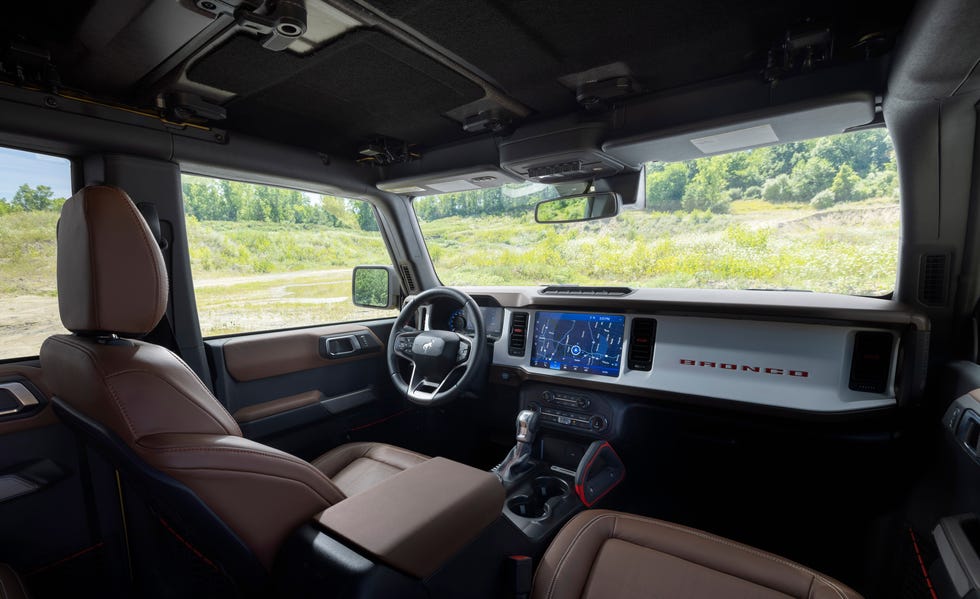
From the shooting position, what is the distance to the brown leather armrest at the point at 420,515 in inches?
39.7

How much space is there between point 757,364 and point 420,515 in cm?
182

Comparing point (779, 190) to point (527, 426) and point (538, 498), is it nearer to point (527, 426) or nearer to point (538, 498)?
point (527, 426)

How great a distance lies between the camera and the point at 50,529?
1944 mm

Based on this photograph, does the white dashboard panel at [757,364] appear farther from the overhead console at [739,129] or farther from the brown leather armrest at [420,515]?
the brown leather armrest at [420,515]

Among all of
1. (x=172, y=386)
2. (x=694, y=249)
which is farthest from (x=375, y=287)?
(x=172, y=386)

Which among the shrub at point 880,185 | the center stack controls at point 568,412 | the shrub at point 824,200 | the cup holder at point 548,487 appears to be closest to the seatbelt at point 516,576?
the cup holder at point 548,487

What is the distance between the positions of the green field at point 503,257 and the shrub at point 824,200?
4 centimetres

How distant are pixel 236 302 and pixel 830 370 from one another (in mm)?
3148

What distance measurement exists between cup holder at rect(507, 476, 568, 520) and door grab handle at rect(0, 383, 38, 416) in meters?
2.15

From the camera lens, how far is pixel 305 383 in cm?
Answer: 293

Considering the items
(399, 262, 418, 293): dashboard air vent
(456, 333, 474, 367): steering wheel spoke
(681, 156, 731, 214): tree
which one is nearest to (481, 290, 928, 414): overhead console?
(456, 333, 474, 367): steering wheel spoke

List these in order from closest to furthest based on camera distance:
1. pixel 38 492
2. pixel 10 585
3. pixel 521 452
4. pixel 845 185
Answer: pixel 10 585, pixel 38 492, pixel 845 185, pixel 521 452

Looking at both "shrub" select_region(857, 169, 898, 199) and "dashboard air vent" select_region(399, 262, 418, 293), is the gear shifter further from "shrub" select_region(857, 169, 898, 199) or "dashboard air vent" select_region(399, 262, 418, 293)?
"shrub" select_region(857, 169, 898, 199)

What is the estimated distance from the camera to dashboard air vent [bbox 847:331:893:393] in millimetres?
1946
